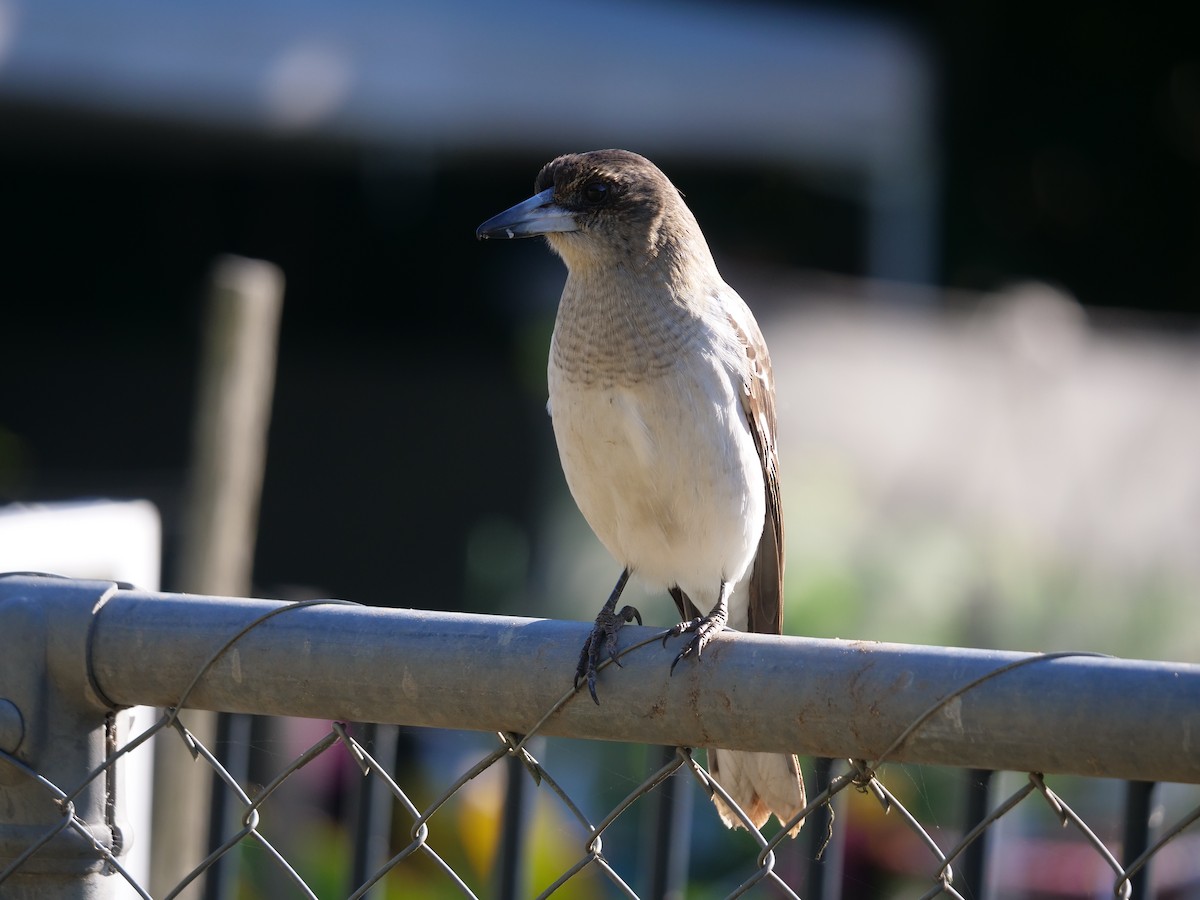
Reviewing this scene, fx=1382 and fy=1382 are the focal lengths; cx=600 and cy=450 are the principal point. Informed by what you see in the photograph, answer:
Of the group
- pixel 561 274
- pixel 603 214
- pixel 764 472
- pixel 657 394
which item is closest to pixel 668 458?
pixel 657 394

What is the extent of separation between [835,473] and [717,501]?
3.01 m

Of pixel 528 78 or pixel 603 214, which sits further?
pixel 528 78

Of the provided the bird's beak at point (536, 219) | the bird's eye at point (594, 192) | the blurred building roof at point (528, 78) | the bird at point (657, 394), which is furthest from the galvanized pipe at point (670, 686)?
the blurred building roof at point (528, 78)

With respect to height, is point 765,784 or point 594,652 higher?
point 594,652

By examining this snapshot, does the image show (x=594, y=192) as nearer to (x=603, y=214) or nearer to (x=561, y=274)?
(x=603, y=214)

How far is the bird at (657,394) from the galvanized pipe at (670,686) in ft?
3.25

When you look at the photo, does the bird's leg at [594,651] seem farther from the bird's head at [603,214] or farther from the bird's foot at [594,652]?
the bird's head at [603,214]

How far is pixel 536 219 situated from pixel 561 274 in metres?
4.92

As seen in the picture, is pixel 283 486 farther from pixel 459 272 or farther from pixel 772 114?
pixel 772 114

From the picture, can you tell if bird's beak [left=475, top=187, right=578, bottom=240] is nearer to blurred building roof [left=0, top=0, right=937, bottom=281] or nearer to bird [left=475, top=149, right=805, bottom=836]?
bird [left=475, top=149, right=805, bottom=836]

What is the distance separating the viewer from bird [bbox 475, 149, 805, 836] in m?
2.61

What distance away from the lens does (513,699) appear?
1.32m

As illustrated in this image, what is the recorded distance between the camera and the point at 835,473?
5.55 m

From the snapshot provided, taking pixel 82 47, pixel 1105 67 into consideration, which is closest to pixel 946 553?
pixel 82 47
